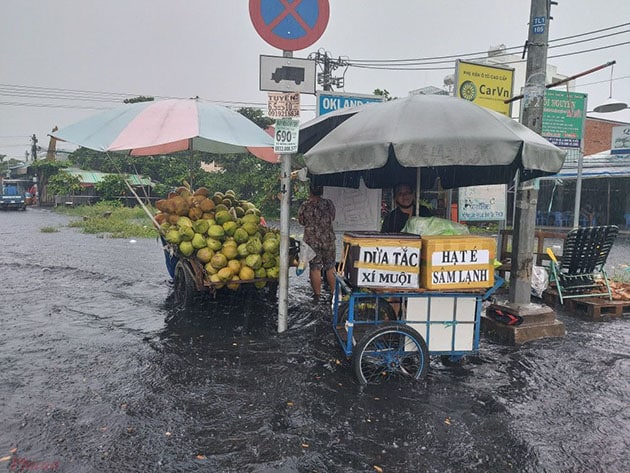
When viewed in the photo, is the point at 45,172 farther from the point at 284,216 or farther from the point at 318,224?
the point at 284,216

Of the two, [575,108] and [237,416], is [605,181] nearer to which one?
[575,108]

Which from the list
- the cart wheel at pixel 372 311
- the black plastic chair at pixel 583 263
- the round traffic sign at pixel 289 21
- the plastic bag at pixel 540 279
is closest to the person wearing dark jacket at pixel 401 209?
the cart wheel at pixel 372 311

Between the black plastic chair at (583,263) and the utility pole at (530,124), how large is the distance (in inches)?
50.8

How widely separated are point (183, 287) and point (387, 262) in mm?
3544

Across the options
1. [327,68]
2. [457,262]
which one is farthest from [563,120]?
[327,68]

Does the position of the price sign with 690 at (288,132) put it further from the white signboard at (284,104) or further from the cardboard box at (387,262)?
the cardboard box at (387,262)

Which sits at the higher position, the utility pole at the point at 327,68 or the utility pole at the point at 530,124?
the utility pole at the point at 327,68

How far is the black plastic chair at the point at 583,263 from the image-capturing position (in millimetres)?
6255

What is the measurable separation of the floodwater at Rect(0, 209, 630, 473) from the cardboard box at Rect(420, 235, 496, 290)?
0.92 m

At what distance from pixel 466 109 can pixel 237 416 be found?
10.5 feet

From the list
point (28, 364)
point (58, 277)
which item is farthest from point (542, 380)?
point (58, 277)

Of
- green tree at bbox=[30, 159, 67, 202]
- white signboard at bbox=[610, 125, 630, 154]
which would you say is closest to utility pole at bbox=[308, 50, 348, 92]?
white signboard at bbox=[610, 125, 630, 154]

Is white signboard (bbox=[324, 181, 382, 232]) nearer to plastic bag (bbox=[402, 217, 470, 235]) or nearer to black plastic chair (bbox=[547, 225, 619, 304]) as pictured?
black plastic chair (bbox=[547, 225, 619, 304])

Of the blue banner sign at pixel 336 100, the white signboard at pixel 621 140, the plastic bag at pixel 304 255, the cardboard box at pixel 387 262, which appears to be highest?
the white signboard at pixel 621 140
